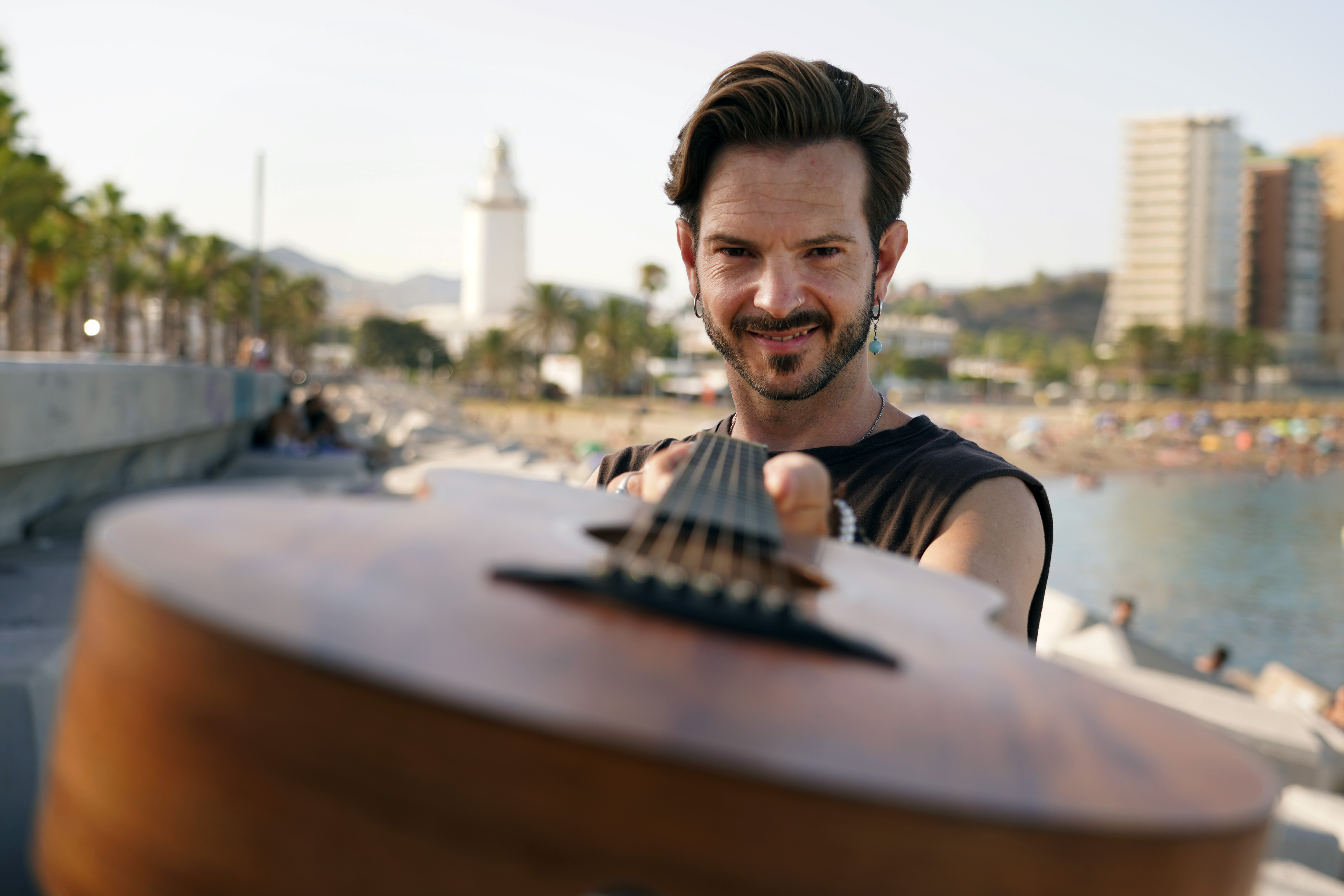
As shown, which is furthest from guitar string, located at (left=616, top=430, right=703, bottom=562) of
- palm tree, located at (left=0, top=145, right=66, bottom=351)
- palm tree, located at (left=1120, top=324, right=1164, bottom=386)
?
palm tree, located at (left=1120, top=324, right=1164, bottom=386)

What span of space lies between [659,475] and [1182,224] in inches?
5538

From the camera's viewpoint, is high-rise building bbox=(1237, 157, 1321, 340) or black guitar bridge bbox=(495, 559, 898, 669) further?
high-rise building bbox=(1237, 157, 1321, 340)

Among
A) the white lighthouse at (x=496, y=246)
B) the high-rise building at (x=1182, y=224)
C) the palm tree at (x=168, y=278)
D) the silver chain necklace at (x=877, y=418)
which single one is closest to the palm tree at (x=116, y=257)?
the palm tree at (x=168, y=278)

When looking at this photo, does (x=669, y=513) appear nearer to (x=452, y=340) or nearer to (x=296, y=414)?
(x=296, y=414)

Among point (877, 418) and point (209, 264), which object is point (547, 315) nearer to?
point (209, 264)

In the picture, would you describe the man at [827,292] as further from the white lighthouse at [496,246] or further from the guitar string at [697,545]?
the white lighthouse at [496,246]

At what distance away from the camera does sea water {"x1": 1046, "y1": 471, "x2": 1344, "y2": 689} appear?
26188 millimetres

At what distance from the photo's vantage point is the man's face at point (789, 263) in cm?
217

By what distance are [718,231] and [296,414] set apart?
1787 cm

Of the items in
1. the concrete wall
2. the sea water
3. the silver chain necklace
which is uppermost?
the silver chain necklace

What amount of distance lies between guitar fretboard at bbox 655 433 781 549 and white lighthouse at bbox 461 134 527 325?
379 ft

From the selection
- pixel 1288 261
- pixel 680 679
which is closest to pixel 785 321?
pixel 680 679

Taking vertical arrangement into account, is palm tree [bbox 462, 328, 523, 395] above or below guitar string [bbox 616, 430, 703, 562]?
above

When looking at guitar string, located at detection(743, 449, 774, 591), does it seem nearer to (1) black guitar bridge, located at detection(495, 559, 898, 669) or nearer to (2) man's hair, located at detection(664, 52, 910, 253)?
(1) black guitar bridge, located at detection(495, 559, 898, 669)
